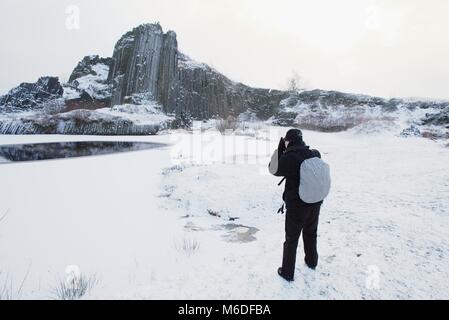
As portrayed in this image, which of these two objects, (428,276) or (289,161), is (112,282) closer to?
(289,161)

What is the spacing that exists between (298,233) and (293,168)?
29.8 inches

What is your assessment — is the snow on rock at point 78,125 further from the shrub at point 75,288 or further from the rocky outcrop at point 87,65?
the rocky outcrop at point 87,65

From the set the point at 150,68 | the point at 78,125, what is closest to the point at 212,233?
the point at 78,125

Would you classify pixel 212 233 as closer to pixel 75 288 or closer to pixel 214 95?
pixel 75 288

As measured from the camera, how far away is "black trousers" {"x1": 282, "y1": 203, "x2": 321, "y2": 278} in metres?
3.36

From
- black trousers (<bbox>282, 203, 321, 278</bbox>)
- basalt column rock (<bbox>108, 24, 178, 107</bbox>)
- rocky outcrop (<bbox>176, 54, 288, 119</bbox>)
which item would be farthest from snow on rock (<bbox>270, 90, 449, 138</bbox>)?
black trousers (<bbox>282, 203, 321, 278</bbox>)

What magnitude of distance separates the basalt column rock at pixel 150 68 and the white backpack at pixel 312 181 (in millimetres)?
40777

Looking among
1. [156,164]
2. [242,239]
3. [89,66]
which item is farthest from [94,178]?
[89,66]

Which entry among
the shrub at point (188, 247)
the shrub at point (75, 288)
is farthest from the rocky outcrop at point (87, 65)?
the shrub at point (75, 288)

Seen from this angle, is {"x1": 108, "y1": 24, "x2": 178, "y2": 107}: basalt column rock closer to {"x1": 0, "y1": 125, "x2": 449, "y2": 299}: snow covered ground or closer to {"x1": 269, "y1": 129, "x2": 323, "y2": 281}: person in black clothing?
{"x1": 0, "y1": 125, "x2": 449, "y2": 299}: snow covered ground

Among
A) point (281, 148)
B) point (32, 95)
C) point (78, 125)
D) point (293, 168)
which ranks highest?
point (32, 95)

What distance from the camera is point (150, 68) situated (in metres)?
42.8

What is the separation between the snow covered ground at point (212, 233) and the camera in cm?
346
